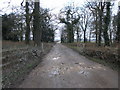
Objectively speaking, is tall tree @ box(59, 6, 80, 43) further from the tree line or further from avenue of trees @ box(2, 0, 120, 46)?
the tree line

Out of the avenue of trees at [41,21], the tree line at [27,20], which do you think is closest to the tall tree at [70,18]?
the avenue of trees at [41,21]

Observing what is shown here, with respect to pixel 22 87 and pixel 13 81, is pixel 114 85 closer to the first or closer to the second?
pixel 22 87

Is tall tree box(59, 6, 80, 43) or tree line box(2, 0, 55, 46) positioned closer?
tree line box(2, 0, 55, 46)

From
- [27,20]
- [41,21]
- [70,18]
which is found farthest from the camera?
[70,18]

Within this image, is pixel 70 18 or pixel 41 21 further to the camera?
pixel 70 18

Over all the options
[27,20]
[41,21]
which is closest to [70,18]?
[41,21]

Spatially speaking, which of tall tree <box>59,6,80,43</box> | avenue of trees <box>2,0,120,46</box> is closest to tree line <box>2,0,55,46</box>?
avenue of trees <box>2,0,120,46</box>

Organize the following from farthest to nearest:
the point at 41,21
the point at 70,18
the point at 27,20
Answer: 1. the point at 70,18
2. the point at 41,21
3. the point at 27,20

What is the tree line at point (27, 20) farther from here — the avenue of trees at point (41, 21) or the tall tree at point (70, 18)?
the tall tree at point (70, 18)

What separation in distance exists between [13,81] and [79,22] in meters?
43.8

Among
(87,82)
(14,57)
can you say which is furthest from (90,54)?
(87,82)

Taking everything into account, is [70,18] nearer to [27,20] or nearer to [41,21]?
[41,21]

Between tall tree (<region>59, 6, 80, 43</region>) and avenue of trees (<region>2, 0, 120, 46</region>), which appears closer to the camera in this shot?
avenue of trees (<region>2, 0, 120, 46</region>)

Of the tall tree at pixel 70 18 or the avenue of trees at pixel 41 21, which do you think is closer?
the avenue of trees at pixel 41 21
